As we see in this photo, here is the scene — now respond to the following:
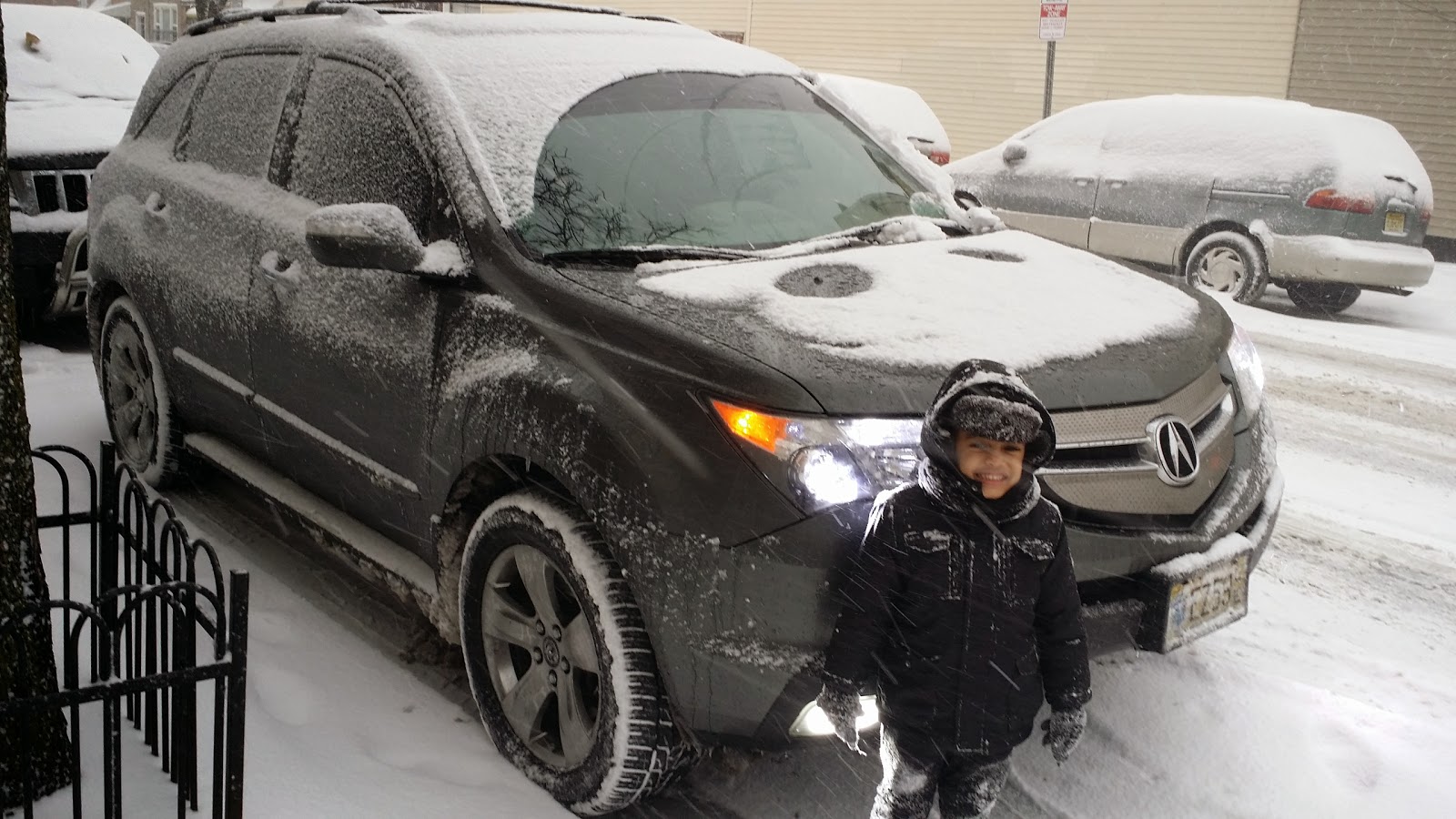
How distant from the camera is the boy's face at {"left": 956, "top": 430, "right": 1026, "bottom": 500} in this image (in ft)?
7.57

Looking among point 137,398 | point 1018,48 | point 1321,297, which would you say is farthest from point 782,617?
point 1018,48

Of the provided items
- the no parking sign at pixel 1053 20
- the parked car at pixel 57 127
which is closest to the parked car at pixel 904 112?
the no parking sign at pixel 1053 20

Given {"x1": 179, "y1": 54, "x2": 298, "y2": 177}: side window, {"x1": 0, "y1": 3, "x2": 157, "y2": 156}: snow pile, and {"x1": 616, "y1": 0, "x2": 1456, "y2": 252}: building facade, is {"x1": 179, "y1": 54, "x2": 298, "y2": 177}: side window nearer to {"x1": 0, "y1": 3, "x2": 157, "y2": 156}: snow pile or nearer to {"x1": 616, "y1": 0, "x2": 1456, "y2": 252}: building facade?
{"x1": 0, "y1": 3, "x2": 157, "y2": 156}: snow pile

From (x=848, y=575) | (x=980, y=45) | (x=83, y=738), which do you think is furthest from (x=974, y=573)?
(x=980, y=45)

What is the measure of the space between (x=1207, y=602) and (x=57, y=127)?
724 cm

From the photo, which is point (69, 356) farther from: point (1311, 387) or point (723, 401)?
point (1311, 387)

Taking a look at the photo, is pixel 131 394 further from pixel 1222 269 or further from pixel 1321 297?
pixel 1321 297

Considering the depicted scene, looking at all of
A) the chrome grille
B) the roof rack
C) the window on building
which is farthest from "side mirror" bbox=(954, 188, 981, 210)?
the window on building

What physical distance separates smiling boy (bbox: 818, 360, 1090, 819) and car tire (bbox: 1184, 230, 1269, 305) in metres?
8.38

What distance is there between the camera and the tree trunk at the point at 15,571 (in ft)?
8.25

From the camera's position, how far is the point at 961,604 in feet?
7.78

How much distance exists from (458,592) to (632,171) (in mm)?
1251

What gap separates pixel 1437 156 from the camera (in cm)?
1503

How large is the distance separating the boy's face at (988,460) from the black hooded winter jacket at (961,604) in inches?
0.8
